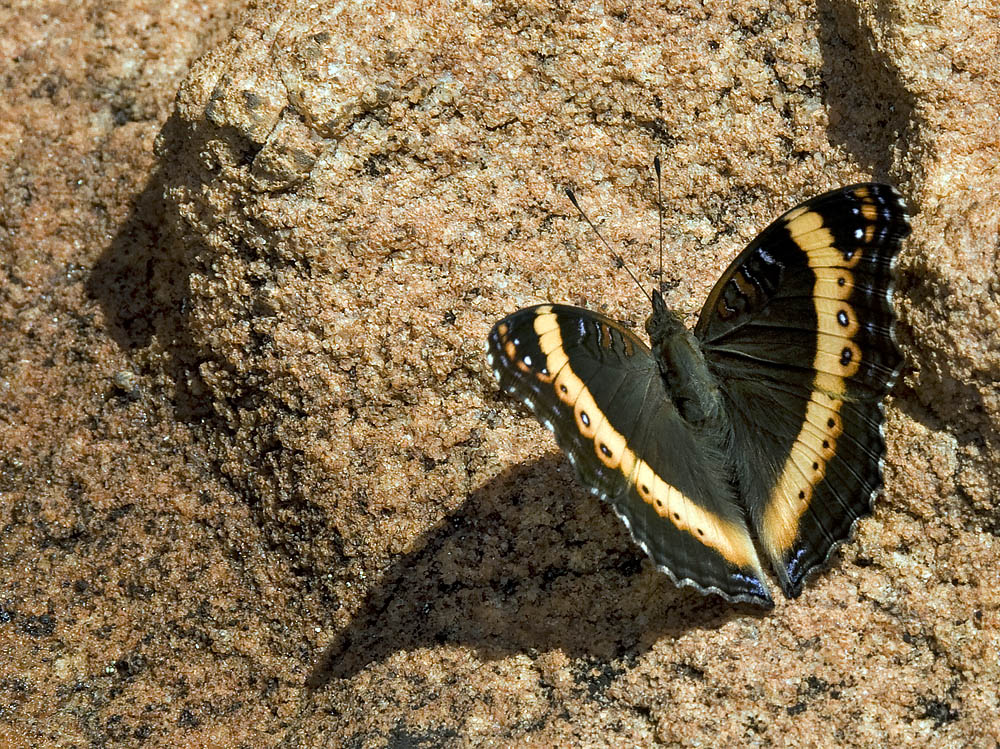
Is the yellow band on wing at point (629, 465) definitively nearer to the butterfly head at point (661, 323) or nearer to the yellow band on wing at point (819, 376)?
the yellow band on wing at point (819, 376)

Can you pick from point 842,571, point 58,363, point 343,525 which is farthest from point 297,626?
point 842,571

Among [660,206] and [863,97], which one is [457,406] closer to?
[660,206]

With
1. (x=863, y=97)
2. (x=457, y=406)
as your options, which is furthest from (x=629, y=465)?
(x=863, y=97)

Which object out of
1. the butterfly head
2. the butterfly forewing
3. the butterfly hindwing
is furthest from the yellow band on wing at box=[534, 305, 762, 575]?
the butterfly head

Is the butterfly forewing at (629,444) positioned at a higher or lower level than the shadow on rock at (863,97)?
lower

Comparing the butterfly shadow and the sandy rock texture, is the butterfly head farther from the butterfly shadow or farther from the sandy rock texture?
the butterfly shadow

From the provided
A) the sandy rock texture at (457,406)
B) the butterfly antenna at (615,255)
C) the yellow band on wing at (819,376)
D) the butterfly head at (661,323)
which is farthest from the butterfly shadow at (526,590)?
the butterfly antenna at (615,255)

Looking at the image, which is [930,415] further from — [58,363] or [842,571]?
[58,363]
